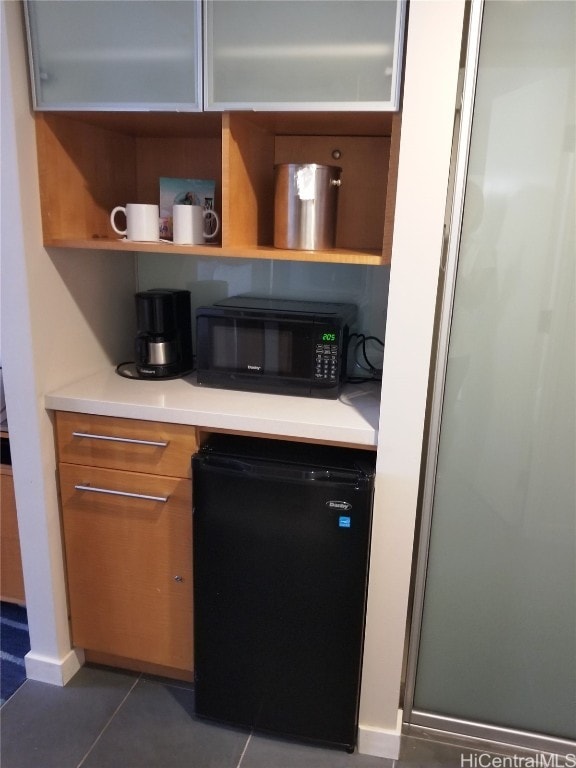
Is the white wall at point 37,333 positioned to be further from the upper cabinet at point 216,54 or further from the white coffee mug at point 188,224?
the white coffee mug at point 188,224

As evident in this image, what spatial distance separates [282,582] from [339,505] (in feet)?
0.92

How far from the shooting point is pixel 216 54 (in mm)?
1449

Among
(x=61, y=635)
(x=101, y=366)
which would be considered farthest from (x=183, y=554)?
(x=101, y=366)

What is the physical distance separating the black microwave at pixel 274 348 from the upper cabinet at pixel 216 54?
555 mm

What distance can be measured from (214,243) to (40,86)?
599mm

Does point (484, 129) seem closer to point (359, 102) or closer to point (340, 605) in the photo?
point (359, 102)

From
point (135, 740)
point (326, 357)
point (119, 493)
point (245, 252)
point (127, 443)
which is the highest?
point (245, 252)

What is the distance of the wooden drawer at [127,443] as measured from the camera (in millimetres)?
1641

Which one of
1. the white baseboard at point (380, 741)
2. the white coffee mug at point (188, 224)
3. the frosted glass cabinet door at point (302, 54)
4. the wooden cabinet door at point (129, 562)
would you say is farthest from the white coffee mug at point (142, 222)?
the white baseboard at point (380, 741)

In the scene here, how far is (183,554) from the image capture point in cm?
172

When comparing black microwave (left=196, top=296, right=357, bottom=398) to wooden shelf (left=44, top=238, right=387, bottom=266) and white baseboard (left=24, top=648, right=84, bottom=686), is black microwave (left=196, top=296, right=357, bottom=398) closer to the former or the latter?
wooden shelf (left=44, top=238, right=387, bottom=266)

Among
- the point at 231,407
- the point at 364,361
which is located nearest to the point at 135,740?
the point at 231,407

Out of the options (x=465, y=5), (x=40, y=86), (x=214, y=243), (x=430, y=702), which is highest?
(x=465, y=5)

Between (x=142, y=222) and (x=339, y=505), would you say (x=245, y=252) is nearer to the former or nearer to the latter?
(x=142, y=222)
